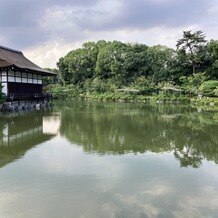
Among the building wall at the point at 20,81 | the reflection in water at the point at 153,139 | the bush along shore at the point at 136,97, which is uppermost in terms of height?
the building wall at the point at 20,81

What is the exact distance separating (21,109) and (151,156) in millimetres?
17630

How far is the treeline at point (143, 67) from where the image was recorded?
40.6 meters

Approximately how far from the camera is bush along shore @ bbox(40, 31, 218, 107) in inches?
1511

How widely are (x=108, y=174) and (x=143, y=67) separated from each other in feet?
131

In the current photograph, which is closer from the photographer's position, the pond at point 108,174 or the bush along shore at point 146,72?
the pond at point 108,174

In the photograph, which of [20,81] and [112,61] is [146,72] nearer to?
[112,61]

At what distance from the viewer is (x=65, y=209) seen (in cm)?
564

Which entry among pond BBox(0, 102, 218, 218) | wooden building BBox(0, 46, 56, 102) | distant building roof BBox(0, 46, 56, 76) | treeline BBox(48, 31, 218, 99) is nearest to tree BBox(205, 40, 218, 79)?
treeline BBox(48, 31, 218, 99)

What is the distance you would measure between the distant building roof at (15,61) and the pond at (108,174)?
11931 mm

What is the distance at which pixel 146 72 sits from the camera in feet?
154

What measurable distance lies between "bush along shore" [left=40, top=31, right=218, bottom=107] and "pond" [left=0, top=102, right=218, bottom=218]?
21.4 m

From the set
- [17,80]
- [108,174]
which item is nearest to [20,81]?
[17,80]

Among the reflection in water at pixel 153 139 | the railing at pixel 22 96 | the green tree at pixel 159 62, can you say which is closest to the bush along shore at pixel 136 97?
the green tree at pixel 159 62

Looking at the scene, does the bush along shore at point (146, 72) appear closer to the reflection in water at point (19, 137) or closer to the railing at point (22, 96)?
the railing at point (22, 96)
